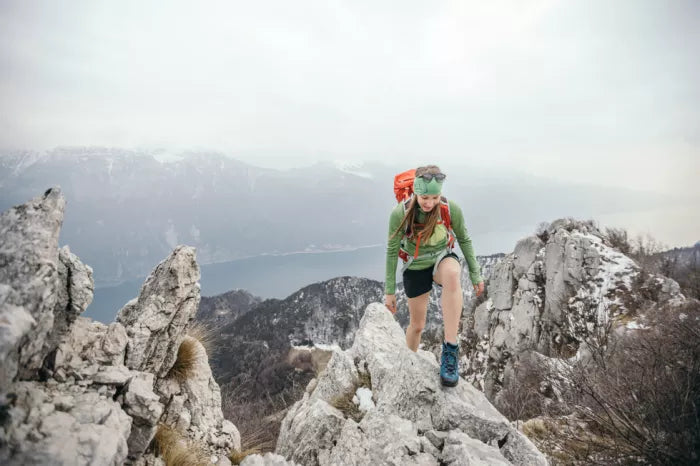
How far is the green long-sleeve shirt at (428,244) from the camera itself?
165 inches

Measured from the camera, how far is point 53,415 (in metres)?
2.46

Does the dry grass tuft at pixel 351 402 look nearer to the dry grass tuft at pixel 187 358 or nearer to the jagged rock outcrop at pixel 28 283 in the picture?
the dry grass tuft at pixel 187 358

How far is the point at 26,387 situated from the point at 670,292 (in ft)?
72.2

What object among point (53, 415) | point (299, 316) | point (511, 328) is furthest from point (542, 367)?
point (299, 316)

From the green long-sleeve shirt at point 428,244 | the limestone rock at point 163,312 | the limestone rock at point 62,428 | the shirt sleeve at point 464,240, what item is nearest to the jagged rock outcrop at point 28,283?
the limestone rock at point 62,428

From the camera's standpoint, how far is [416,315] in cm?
470

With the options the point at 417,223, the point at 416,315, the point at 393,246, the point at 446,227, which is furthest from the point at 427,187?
the point at 416,315

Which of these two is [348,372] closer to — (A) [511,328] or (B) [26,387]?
(B) [26,387]

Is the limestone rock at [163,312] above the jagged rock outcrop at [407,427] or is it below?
above

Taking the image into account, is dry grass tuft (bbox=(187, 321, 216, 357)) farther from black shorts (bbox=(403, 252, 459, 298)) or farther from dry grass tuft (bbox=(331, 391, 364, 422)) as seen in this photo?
black shorts (bbox=(403, 252, 459, 298))

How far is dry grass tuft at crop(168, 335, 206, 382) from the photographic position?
531cm

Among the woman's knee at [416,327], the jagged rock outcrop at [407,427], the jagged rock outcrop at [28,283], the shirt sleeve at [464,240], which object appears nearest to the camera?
the jagged rock outcrop at [28,283]

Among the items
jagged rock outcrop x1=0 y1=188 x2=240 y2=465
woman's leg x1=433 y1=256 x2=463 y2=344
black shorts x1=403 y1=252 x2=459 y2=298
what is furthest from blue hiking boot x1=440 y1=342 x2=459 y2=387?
jagged rock outcrop x1=0 y1=188 x2=240 y2=465

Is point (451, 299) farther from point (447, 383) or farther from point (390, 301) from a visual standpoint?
point (447, 383)
